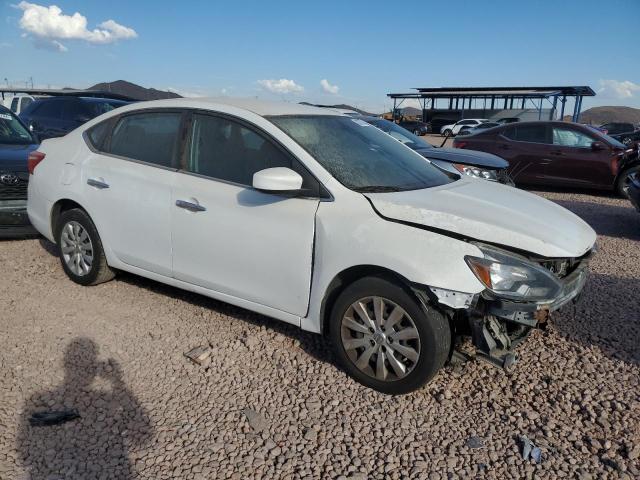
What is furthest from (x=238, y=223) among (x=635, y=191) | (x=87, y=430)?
(x=635, y=191)

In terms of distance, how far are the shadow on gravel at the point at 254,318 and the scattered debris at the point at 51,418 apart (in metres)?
1.52

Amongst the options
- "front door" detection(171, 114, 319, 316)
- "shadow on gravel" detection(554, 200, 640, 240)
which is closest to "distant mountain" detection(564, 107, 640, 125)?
"shadow on gravel" detection(554, 200, 640, 240)

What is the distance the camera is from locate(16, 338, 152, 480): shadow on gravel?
8.30 feet

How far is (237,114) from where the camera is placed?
3.79 m

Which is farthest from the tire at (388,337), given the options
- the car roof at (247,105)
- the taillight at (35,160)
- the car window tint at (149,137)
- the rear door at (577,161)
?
the rear door at (577,161)

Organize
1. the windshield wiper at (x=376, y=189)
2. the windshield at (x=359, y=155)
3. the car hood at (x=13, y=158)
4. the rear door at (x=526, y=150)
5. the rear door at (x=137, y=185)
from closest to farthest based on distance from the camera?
the windshield wiper at (x=376, y=189)
the windshield at (x=359, y=155)
the rear door at (x=137, y=185)
the car hood at (x=13, y=158)
the rear door at (x=526, y=150)

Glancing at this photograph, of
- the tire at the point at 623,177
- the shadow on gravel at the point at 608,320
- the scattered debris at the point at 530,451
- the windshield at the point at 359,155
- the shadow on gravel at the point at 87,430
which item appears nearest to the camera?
the shadow on gravel at the point at 87,430

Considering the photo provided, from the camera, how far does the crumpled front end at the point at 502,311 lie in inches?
113

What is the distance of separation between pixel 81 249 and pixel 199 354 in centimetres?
182

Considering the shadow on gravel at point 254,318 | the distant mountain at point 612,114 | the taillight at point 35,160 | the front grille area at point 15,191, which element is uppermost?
the distant mountain at point 612,114

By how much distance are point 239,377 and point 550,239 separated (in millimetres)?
2089

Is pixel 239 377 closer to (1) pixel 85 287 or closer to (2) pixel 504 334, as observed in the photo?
(2) pixel 504 334

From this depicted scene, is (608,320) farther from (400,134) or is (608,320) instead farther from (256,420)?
(400,134)

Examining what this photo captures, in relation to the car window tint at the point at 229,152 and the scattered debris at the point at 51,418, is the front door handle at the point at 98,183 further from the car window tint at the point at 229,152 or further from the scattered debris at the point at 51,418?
the scattered debris at the point at 51,418
